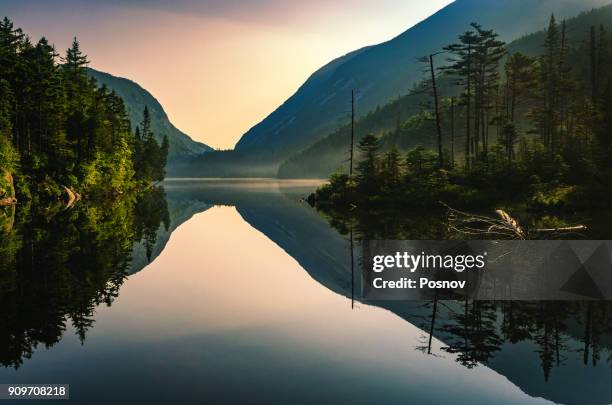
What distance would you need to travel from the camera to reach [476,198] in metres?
50.6

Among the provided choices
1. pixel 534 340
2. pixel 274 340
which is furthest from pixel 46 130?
pixel 534 340

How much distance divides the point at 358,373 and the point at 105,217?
36361 millimetres

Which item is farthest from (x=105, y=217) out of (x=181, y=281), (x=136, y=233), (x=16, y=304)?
(x=16, y=304)

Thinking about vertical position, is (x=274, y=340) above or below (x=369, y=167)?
below

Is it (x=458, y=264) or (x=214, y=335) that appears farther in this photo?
(x=458, y=264)

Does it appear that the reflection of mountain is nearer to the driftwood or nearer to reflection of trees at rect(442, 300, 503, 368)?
reflection of trees at rect(442, 300, 503, 368)

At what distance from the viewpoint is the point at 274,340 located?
1241cm

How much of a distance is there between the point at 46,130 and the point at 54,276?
4640 cm

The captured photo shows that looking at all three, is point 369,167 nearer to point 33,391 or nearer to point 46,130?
point 46,130

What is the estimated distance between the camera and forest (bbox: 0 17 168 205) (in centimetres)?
5200

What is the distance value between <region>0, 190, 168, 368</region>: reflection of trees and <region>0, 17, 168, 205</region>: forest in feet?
61.8

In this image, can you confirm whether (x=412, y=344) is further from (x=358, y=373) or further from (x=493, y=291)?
(x=493, y=291)

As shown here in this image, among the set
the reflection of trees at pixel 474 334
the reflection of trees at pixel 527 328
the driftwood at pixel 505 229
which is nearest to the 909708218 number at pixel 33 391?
the reflection of trees at pixel 527 328

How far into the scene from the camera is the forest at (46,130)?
5200cm
